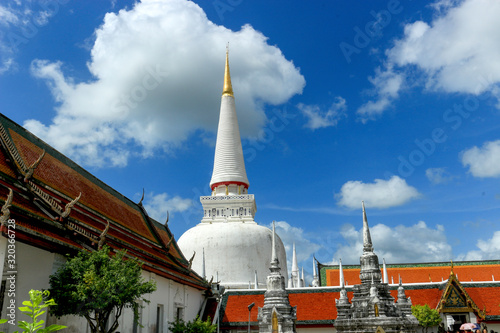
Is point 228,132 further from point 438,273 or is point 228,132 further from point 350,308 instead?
point 350,308

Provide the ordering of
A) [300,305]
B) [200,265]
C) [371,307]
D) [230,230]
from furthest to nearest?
1. [230,230]
2. [200,265]
3. [300,305]
4. [371,307]

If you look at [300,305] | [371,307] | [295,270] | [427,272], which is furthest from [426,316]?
[295,270]

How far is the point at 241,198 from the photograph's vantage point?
39344 millimetres

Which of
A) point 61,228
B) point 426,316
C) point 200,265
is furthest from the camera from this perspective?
point 200,265

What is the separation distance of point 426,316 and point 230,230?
59.9 feet

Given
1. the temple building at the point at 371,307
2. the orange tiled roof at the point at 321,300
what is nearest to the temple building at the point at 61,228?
the orange tiled roof at the point at 321,300

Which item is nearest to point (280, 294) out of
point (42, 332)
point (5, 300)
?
point (5, 300)

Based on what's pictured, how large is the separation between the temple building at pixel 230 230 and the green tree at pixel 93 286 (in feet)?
73.7

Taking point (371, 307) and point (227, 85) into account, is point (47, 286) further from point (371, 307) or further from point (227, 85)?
point (227, 85)

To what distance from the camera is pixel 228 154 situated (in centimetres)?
4147

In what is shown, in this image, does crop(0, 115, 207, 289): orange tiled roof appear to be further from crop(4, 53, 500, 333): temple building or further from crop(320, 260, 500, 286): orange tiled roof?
crop(320, 260, 500, 286): orange tiled roof

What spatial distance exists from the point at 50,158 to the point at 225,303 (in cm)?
1486

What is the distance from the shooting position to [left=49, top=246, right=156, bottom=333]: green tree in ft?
32.4

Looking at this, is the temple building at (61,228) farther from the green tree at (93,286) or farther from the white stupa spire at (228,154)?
the white stupa spire at (228,154)
